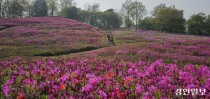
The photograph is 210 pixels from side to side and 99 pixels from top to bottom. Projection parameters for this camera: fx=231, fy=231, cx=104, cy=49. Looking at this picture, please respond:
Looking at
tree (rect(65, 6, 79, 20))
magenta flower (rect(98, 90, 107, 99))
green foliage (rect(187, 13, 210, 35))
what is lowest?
magenta flower (rect(98, 90, 107, 99))

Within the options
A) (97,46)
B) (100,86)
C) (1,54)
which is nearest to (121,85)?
(100,86)

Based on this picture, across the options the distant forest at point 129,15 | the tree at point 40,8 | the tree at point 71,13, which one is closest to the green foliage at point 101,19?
the distant forest at point 129,15

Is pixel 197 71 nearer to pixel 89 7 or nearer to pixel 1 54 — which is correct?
pixel 1 54

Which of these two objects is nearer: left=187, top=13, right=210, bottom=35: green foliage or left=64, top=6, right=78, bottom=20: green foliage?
left=187, top=13, right=210, bottom=35: green foliage

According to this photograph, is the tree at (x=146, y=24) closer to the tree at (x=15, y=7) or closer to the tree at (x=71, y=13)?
the tree at (x=71, y=13)

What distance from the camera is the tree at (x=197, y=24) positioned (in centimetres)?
8712

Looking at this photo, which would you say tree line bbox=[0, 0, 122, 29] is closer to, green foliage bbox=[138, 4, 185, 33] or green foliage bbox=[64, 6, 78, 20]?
green foliage bbox=[64, 6, 78, 20]

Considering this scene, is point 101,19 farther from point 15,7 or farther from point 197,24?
point 197,24

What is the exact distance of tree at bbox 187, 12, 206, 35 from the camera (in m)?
87.1

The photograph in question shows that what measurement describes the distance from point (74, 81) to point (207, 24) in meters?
89.8

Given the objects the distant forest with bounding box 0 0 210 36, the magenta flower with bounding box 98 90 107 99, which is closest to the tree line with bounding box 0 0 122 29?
the distant forest with bounding box 0 0 210 36

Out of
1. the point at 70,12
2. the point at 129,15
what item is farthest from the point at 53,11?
the point at 129,15

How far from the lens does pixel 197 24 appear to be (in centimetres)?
8838

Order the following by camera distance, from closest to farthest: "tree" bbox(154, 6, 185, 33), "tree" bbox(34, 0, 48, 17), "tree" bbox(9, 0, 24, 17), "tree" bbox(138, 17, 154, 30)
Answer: "tree" bbox(154, 6, 185, 33) < "tree" bbox(34, 0, 48, 17) < "tree" bbox(9, 0, 24, 17) < "tree" bbox(138, 17, 154, 30)
